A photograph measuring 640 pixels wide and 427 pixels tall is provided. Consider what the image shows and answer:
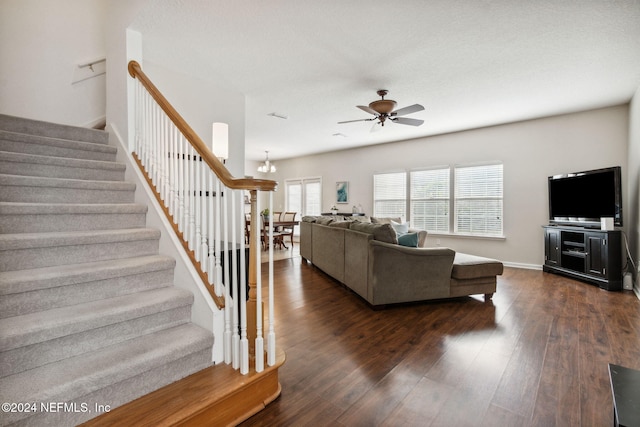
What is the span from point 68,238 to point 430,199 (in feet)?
20.1

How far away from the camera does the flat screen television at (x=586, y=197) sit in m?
3.79

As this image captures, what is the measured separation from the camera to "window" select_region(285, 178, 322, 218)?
8724 millimetres

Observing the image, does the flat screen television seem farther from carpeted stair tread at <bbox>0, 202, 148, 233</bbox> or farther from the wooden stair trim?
carpeted stair tread at <bbox>0, 202, 148, 233</bbox>

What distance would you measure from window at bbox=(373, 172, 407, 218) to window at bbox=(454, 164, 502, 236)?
121 cm

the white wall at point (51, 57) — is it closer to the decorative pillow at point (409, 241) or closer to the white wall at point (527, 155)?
the decorative pillow at point (409, 241)

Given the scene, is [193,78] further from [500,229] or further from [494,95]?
[500,229]

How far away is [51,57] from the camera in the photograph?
342 centimetres

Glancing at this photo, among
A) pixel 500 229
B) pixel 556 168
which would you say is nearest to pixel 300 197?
pixel 500 229

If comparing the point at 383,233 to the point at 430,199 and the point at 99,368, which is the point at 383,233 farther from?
the point at 430,199

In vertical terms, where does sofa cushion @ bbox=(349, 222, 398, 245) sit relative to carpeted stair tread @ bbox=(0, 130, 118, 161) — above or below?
below

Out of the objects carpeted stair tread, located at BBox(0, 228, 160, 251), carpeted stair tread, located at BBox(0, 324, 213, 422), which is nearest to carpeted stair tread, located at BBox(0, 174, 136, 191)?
carpeted stair tread, located at BBox(0, 228, 160, 251)

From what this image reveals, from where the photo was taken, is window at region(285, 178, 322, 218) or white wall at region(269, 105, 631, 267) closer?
white wall at region(269, 105, 631, 267)

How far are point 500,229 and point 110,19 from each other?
6593mm

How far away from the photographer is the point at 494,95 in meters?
4.07
